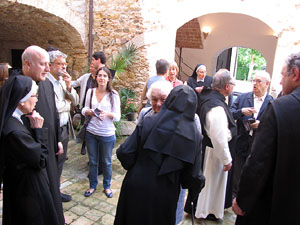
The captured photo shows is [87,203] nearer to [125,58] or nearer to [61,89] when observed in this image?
[61,89]

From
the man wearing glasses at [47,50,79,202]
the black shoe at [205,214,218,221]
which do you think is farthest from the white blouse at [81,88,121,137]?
the black shoe at [205,214,218,221]

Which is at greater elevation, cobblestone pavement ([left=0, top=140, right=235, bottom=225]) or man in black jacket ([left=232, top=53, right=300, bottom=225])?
man in black jacket ([left=232, top=53, right=300, bottom=225])

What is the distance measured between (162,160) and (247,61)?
29.1 meters

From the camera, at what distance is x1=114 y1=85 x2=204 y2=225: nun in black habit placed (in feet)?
5.89

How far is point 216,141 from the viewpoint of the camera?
2.54 meters

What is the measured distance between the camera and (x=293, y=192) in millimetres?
1650

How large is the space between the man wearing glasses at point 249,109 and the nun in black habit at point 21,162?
7.58 feet

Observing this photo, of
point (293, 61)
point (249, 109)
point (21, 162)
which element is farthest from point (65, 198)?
point (293, 61)

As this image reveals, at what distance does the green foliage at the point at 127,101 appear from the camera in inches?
241

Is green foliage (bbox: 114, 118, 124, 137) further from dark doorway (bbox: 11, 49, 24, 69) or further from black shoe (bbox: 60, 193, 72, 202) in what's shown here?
dark doorway (bbox: 11, 49, 24, 69)

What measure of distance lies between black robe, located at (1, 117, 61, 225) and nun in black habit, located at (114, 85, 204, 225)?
618mm

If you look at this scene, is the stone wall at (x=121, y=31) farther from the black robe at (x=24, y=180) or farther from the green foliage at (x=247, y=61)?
the green foliage at (x=247, y=61)

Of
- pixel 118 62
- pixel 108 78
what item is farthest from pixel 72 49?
pixel 108 78

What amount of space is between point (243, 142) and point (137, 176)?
199 centimetres
